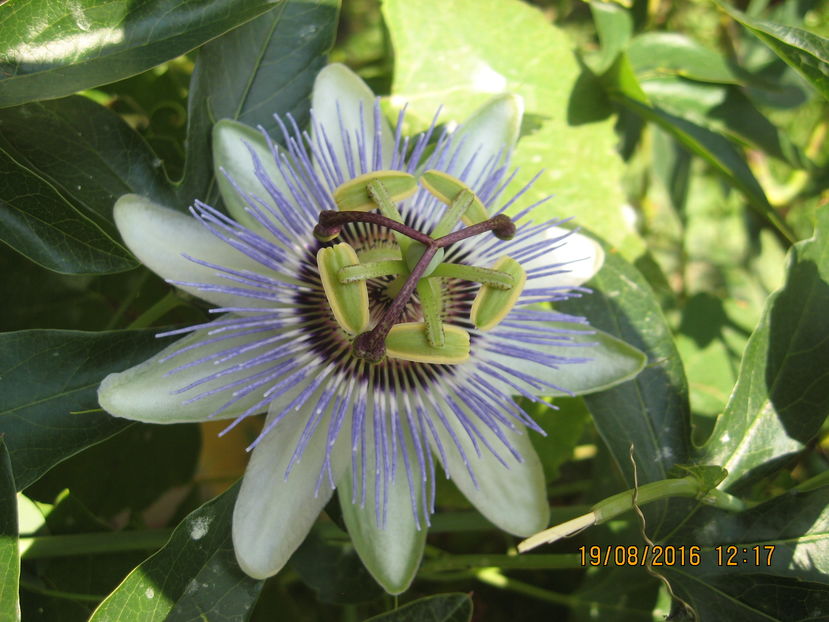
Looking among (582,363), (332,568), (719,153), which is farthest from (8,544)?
(719,153)

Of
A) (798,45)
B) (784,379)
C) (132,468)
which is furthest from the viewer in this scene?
(132,468)

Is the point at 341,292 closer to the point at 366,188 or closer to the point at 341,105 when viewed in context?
the point at 366,188

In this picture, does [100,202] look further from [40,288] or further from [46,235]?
[40,288]

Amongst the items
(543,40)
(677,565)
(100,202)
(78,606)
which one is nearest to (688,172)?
(543,40)

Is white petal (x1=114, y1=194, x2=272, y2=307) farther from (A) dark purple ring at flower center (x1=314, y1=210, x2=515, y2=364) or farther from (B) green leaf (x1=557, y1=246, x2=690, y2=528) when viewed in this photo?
(B) green leaf (x1=557, y1=246, x2=690, y2=528)

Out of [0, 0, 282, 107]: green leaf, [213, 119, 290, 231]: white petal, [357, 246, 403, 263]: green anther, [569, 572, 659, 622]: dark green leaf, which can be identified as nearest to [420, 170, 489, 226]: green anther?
[357, 246, 403, 263]: green anther
